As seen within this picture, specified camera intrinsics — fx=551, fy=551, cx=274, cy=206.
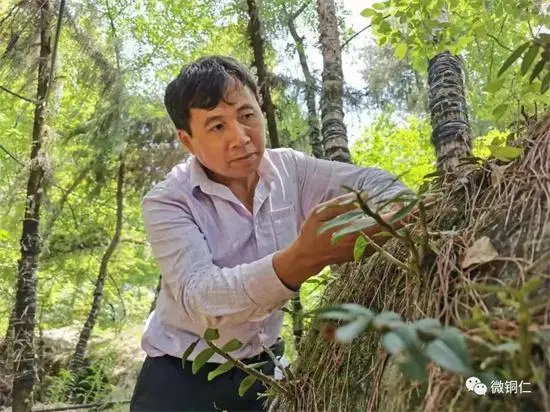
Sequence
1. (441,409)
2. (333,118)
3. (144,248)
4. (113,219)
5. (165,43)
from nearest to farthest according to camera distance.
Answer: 1. (441,409)
2. (333,118)
3. (165,43)
4. (113,219)
5. (144,248)

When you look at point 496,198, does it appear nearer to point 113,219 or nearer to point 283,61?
point 283,61

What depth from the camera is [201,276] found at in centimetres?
124

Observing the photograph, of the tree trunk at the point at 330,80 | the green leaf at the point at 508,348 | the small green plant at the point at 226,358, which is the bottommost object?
the small green plant at the point at 226,358

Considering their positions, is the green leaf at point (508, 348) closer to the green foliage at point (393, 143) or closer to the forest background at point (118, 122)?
the forest background at point (118, 122)

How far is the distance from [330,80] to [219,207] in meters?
2.76

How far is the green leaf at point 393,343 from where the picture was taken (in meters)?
0.45

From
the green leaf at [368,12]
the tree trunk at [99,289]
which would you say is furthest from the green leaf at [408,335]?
the tree trunk at [99,289]

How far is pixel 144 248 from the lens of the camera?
34.1 feet

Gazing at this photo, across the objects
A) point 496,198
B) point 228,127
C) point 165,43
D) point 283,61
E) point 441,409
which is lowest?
point 441,409

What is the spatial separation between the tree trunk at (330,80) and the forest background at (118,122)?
0.33 feet

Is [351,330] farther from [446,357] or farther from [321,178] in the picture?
[321,178]

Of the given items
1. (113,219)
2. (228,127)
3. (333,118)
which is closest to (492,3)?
(333,118)

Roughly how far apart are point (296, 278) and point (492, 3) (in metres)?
2.83

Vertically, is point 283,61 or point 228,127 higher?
point 283,61
